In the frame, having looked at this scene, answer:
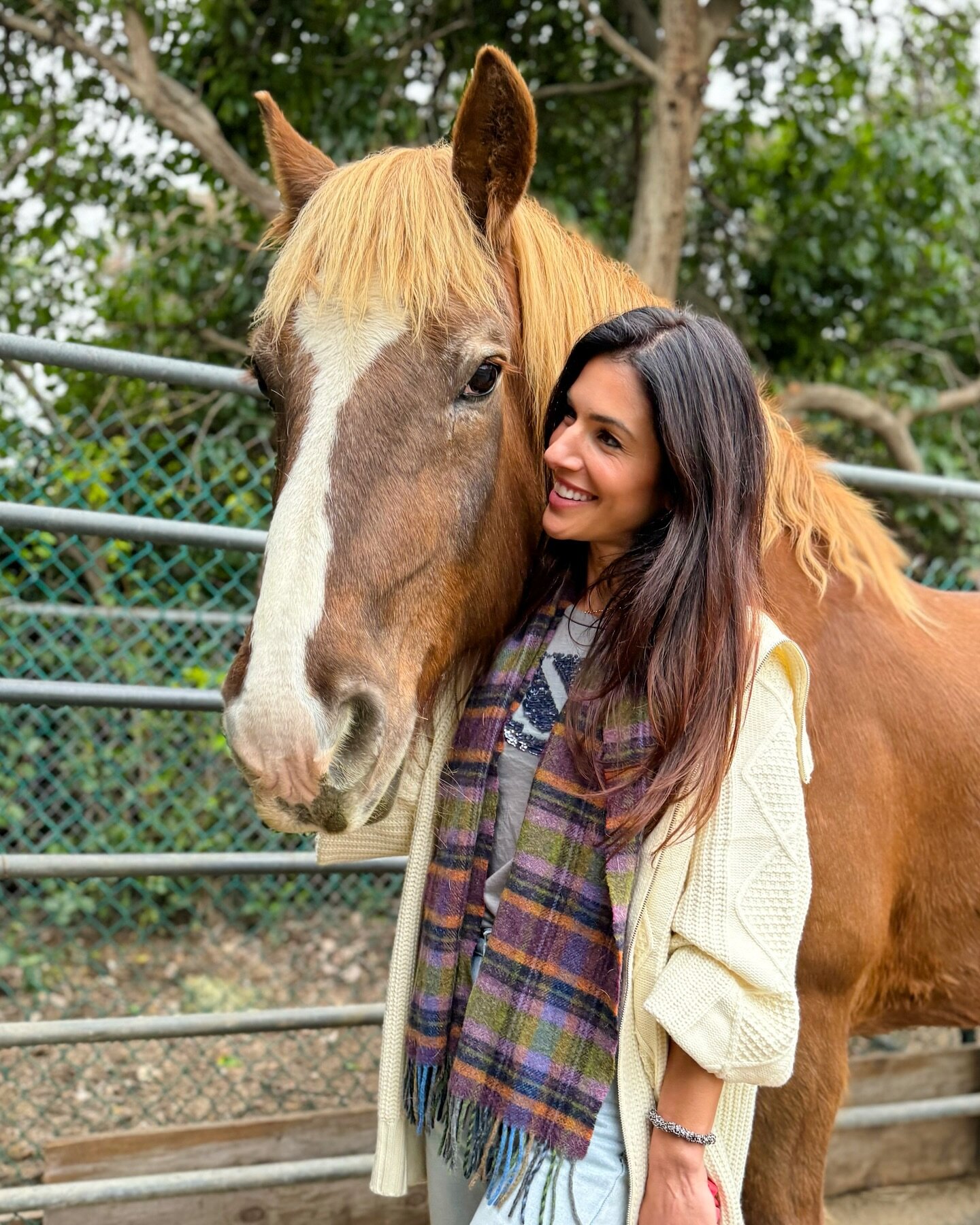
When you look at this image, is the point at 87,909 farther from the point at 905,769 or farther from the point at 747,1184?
the point at 905,769

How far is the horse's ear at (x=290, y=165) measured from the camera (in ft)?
6.03

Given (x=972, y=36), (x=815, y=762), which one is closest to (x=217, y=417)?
(x=815, y=762)

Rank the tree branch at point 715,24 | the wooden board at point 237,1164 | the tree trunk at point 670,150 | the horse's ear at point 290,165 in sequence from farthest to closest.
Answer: the tree branch at point 715,24
the tree trunk at point 670,150
the wooden board at point 237,1164
the horse's ear at point 290,165

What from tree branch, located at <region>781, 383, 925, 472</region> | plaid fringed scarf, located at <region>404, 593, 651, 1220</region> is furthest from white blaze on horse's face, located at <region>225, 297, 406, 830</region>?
tree branch, located at <region>781, 383, 925, 472</region>

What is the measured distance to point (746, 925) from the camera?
128cm

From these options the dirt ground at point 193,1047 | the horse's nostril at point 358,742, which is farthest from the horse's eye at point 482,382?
the dirt ground at point 193,1047

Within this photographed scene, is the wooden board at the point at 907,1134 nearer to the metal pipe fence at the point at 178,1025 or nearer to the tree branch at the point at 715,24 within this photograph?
the metal pipe fence at the point at 178,1025

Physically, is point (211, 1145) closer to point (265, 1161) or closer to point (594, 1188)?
point (265, 1161)

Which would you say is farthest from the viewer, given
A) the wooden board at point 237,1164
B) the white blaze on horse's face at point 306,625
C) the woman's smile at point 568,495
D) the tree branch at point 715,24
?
the tree branch at point 715,24

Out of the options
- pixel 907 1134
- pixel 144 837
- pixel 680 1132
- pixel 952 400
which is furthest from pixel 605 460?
pixel 952 400

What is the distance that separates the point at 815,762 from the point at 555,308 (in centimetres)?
94

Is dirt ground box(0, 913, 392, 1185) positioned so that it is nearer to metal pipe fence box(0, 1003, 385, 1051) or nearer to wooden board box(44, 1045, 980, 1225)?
wooden board box(44, 1045, 980, 1225)

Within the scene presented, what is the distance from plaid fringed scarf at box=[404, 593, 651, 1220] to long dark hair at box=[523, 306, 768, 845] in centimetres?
5

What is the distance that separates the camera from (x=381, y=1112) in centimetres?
161
